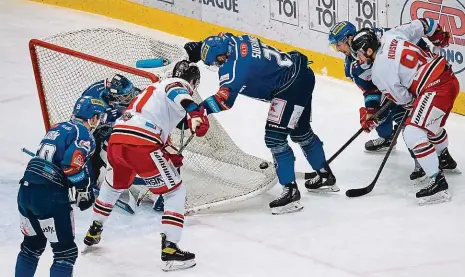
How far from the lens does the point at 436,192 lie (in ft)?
20.7

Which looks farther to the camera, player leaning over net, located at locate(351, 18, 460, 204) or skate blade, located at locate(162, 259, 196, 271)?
player leaning over net, located at locate(351, 18, 460, 204)

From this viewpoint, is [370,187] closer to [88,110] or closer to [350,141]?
[350,141]

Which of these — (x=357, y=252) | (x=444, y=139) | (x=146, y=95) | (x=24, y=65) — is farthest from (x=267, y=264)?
(x=24, y=65)

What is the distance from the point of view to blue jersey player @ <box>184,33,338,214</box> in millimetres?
5953

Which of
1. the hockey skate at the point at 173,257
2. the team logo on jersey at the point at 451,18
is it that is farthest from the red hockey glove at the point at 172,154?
the team logo on jersey at the point at 451,18

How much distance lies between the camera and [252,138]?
7574 mm

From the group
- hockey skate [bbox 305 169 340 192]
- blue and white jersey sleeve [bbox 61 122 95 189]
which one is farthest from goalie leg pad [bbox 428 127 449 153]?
blue and white jersey sleeve [bbox 61 122 95 189]

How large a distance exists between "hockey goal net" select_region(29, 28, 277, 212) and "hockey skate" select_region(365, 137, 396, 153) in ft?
2.97

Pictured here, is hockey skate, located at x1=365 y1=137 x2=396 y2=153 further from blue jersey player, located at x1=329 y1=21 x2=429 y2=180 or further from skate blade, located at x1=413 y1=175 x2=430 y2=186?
skate blade, located at x1=413 y1=175 x2=430 y2=186

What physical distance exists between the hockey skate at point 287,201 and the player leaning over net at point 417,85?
0.66m

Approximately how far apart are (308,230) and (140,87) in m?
1.36

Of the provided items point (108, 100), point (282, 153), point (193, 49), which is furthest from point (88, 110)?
point (282, 153)

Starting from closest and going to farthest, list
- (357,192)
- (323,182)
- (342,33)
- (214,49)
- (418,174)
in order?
(214,49) → (342,33) → (357,192) → (323,182) → (418,174)

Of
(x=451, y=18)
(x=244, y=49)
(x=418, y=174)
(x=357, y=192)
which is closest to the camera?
(x=244, y=49)
